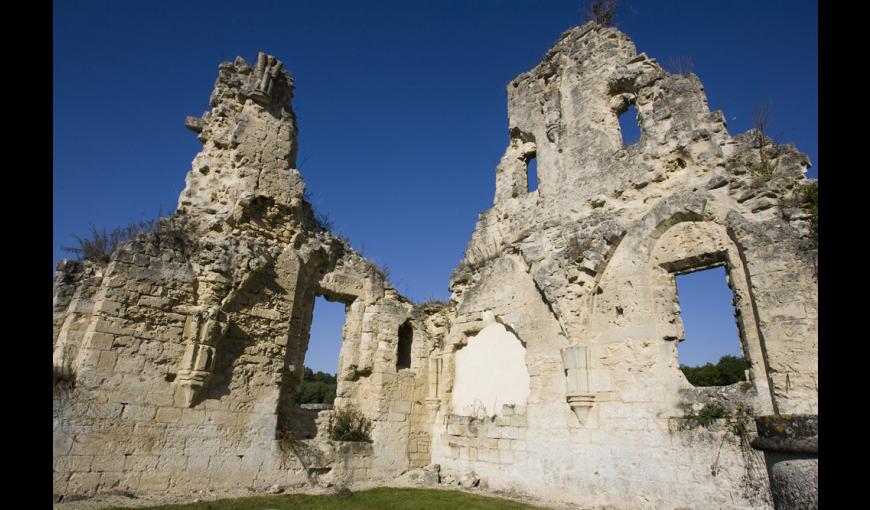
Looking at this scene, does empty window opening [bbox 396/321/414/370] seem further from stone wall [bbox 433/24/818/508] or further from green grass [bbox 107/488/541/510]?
green grass [bbox 107/488/541/510]

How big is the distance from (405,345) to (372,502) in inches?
164

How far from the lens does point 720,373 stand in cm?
2170

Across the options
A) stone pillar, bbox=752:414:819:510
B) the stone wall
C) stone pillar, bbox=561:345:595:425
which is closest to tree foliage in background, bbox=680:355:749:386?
the stone wall

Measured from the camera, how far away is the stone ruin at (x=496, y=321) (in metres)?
6.68

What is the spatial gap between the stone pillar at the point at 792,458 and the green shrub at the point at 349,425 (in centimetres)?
766

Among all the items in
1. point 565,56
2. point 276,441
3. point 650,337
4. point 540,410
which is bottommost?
point 276,441

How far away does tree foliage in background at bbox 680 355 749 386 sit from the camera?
69.9 feet

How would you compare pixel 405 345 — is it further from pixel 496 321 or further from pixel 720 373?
pixel 720 373

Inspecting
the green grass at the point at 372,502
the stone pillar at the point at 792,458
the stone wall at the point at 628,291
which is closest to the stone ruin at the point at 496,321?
the stone wall at the point at 628,291

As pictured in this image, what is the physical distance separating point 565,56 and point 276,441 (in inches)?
378

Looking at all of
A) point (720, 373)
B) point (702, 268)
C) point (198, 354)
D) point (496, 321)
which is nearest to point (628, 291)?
point (702, 268)
